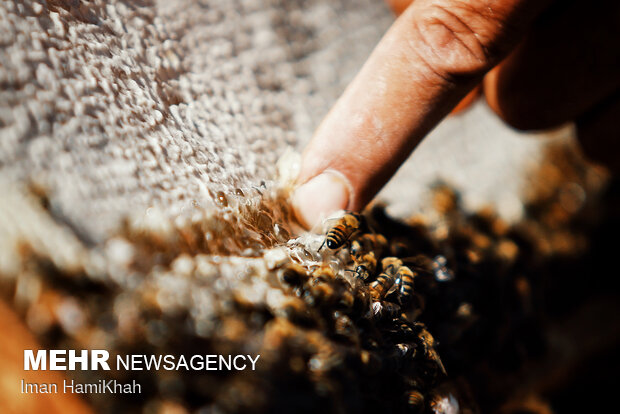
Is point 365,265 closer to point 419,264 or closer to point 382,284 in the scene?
point 382,284

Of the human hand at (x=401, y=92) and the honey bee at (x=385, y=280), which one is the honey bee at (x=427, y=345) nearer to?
the honey bee at (x=385, y=280)

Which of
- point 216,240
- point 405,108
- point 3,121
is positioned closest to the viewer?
point 3,121

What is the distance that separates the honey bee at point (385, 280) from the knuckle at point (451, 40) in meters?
0.33

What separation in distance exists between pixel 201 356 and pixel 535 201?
3.59 feet

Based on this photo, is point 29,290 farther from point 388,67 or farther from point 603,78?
point 603,78

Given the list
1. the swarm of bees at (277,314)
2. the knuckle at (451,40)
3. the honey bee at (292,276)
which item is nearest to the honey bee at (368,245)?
the swarm of bees at (277,314)

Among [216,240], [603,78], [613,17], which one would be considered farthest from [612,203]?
[216,240]

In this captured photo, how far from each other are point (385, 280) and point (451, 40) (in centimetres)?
41

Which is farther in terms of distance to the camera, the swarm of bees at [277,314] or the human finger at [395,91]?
the human finger at [395,91]

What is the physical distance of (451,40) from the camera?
0.68 meters

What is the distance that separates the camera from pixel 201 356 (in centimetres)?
44

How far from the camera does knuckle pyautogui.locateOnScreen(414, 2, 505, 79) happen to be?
0.67 meters

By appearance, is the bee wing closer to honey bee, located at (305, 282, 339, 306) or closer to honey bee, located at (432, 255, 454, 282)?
honey bee, located at (432, 255, 454, 282)

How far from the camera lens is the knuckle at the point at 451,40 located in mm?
667
